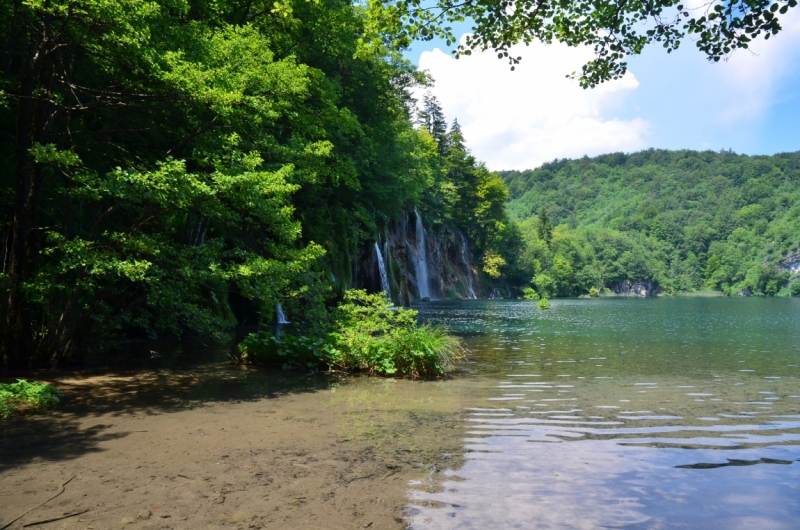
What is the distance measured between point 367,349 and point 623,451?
633 cm

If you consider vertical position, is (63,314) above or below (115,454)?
above

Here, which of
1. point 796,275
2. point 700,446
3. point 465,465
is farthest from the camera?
point 796,275

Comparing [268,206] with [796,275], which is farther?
[796,275]

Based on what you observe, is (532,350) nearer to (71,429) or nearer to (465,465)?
(465,465)

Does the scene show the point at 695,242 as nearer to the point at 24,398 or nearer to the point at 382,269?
the point at 382,269

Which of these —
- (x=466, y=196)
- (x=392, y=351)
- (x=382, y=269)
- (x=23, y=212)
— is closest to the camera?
(x=23, y=212)

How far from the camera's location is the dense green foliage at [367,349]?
11.2m

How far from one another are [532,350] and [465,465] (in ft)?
39.2

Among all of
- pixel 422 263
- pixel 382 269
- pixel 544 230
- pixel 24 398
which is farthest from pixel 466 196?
pixel 24 398

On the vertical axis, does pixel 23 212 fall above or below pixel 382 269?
below

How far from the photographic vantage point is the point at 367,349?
37.3 ft

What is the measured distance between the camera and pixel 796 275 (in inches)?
5246

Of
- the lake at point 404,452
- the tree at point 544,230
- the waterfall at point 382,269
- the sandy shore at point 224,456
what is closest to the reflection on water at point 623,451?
the lake at point 404,452

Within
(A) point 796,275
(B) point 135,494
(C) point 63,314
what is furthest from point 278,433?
(A) point 796,275
